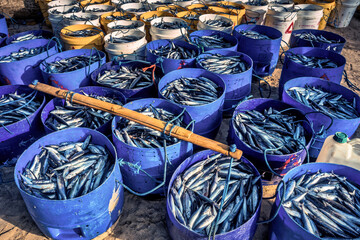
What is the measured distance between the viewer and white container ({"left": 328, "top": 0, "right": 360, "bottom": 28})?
11.6 metres

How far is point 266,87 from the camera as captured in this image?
8016 mm

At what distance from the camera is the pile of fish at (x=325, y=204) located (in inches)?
130

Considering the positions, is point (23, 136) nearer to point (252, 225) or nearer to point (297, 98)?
point (252, 225)

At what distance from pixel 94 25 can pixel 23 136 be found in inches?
179

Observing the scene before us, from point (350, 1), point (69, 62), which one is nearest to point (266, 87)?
point (69, 62)

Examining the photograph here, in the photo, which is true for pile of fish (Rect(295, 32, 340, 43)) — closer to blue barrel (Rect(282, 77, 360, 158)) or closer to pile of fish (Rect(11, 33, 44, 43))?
blue barrel (Rect(282, 77, 360, 158))

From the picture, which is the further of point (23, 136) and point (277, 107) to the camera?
point (277, 107)

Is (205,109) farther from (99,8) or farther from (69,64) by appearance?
Answer: (99,8)

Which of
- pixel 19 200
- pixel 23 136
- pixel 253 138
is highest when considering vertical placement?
pixel 253 138

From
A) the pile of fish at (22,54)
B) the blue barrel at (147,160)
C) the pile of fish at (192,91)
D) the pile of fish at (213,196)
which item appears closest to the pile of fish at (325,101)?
the pile of fish at (192,91)

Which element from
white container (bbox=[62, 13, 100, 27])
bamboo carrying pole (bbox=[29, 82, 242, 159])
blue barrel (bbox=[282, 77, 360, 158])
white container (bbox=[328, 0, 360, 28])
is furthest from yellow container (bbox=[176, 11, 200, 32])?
white container (bbox=[328, 0, 360, 28])

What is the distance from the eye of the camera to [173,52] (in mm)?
6586

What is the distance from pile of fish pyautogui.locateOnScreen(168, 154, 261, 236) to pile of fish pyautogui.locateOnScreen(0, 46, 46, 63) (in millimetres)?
5719

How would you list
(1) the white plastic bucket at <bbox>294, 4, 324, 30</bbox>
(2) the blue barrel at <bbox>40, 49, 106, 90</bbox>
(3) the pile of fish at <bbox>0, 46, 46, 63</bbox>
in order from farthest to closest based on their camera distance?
(1) the white plastic bucket at <bbox>294, 4, 324, 30</bbox>
(3) the pile of fish at <bbox>0, 46, 46, 63</bbox>
(2) the blue barrel at <bbox>40, 49, 106, 90</bbox>
